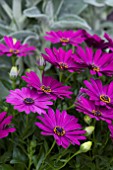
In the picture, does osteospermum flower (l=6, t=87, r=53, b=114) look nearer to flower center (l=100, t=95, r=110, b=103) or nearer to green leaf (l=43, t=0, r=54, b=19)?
flower center (l=100, t=95, r=110, b=103)

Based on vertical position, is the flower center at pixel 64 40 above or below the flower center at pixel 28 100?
above

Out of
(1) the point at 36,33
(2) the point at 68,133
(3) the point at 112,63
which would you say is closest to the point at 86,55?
→ (3) the point at 112,63

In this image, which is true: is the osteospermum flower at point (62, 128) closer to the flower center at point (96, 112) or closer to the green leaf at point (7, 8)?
the flower center at point (96, 112)

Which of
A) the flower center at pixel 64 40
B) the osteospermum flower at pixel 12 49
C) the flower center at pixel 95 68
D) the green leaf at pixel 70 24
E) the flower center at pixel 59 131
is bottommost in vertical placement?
the flower center at pixel 59 131

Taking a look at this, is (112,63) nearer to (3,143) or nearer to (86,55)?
(86,55)

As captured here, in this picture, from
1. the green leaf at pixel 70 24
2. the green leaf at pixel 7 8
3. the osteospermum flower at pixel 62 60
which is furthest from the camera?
the green leaf at pixel 7 8

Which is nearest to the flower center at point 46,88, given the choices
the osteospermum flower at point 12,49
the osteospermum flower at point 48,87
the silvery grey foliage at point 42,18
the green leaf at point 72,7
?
the osteospermum flower at point 48,87

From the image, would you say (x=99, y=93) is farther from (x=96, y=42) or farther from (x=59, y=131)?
(x=96, y=42)
